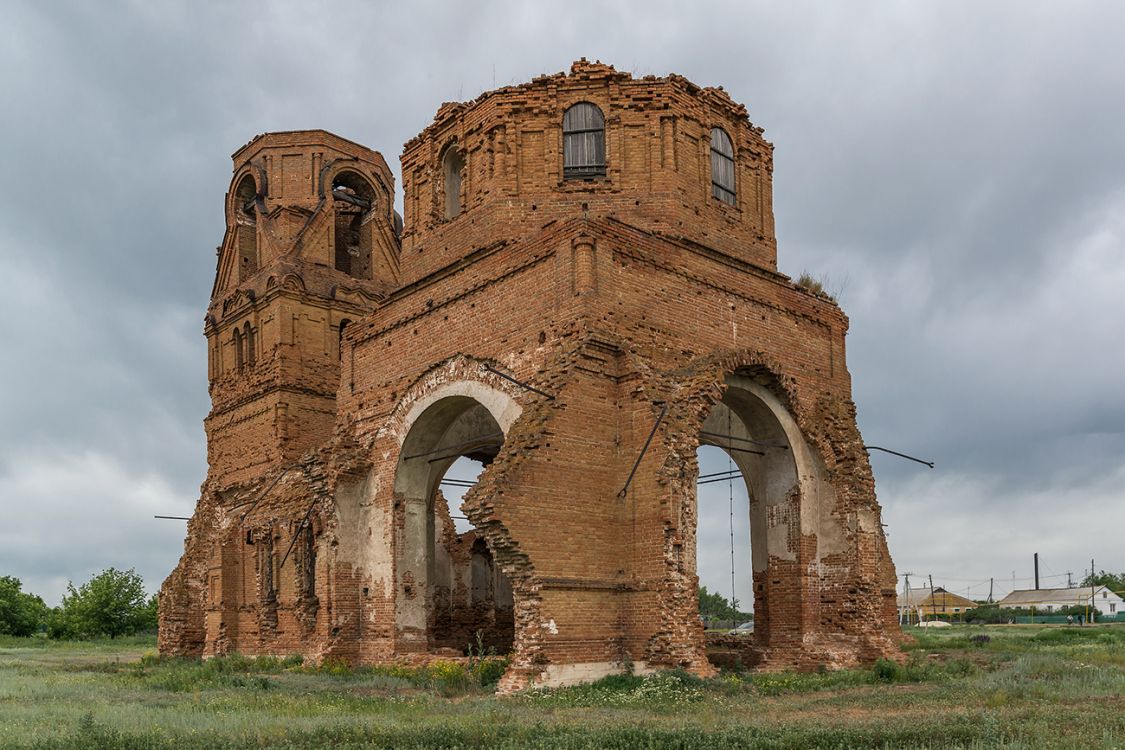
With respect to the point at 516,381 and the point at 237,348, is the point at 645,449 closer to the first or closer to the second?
the point at 516,381

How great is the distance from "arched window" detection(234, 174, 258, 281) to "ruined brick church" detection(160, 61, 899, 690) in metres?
9.52

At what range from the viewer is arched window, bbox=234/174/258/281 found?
29547 millimetres

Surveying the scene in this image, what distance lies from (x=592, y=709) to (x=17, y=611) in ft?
151

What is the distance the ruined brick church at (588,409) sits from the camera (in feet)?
46.0

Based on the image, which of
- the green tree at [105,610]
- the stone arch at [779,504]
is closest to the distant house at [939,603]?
the green tree at [105,610]

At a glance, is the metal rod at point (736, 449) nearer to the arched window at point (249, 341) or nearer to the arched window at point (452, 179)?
the arched window at point (452, 179)

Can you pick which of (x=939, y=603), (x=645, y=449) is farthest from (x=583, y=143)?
(x=939, y=603)

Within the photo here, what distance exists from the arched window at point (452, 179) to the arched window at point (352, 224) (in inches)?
447

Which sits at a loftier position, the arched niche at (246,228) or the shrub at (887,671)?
the arched niche at (246,228)

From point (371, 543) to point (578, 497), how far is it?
5.53 metres

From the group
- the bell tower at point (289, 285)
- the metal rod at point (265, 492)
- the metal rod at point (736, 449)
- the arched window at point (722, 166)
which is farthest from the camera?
the bell tower at point (289, 285)

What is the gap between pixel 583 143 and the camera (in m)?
17.8

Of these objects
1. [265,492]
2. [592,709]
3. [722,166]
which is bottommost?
[592,709]

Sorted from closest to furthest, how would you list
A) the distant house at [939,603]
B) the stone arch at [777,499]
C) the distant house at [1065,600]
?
1. the stone arch at [777,499]
2. the distant house at [1065,600]
3. the distant house at [939,603]
